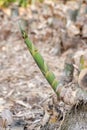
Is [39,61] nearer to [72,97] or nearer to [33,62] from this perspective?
[72,97]

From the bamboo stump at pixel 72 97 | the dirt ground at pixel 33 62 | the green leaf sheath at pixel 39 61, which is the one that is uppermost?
the green leaf sheath at pixel 39 61

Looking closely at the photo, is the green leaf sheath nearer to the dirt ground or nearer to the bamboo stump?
the bamboo stump

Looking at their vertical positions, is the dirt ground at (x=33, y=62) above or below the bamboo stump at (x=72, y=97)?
below

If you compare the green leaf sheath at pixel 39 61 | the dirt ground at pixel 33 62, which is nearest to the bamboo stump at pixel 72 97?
the green leaf sheath at pixel 39 61

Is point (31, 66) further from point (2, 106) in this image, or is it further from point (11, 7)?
point (11, 7)

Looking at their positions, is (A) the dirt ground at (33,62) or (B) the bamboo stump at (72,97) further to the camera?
(A) the dirt ground at (33,62)

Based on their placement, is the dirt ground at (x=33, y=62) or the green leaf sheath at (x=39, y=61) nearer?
the green leaf sheath at (x=39, y=61)

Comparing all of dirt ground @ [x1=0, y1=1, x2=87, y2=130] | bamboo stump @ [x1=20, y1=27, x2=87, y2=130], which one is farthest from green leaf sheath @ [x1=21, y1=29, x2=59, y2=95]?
dirt ground @ [x1=0, y1=1, x2=87, y2=130]

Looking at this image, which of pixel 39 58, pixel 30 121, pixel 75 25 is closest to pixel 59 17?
pixel 75 25

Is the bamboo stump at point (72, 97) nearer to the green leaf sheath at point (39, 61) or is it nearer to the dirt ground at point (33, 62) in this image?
the green leaf sheath at point (39, 61)
